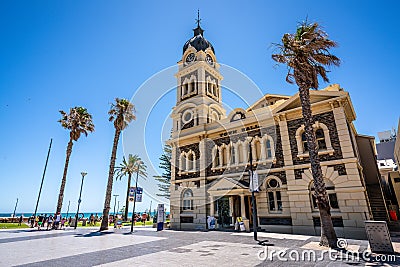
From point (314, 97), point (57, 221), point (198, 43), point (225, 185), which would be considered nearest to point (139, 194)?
point (225, 185)

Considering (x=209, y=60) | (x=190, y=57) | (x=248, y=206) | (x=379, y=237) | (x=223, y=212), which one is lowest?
(x=379, y=237)

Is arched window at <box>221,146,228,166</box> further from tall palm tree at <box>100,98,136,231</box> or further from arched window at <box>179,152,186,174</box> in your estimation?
tall palm tree at <box>100,98,136,231</box>

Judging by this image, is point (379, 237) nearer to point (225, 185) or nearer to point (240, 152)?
point (225, 185)

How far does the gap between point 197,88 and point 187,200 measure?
13485 millimetres

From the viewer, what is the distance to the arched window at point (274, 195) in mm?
18047

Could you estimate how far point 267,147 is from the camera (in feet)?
65.4

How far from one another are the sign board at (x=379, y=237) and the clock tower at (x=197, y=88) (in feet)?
60.0

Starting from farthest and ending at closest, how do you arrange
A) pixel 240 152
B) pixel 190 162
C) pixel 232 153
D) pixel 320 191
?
pixel 190 162 < pixel 232 153 < pixel 240 152 < pixel 320 191

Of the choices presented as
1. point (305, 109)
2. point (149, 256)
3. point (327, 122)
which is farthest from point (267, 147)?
point (149, 256)

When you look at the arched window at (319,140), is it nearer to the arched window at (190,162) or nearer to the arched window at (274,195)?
the arched window at (274,195)

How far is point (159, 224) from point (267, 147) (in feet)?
42.8

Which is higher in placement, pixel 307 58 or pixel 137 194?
pixel 307 58
